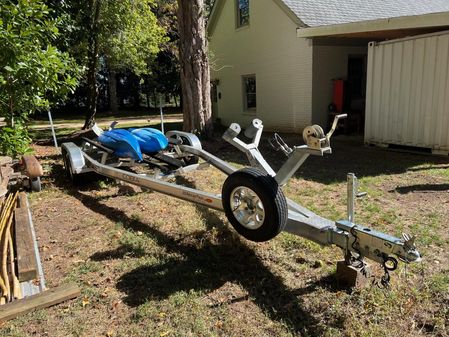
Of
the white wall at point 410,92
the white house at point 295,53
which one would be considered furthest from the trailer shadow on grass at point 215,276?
the white house at point 295,53

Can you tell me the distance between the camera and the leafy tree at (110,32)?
1307 centimetres

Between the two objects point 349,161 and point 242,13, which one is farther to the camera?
point 242,13

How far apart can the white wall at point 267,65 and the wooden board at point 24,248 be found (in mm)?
9820

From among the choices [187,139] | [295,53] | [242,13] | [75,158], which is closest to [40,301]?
[75,158]

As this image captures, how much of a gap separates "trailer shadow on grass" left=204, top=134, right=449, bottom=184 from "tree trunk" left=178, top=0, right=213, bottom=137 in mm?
753

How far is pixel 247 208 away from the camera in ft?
11.9

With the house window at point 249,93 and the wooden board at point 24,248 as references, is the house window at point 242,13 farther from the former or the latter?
the wooden board at point 24,248

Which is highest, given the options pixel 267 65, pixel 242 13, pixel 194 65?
pixel 242 13

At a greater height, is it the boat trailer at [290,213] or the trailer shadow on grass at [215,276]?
the boat trailer at [290,213]

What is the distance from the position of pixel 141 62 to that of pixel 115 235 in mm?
13987

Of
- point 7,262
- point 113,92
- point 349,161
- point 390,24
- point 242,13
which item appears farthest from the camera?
point 113,92

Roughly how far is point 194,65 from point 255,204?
7888 millimetres

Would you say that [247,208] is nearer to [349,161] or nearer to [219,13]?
[349,161]

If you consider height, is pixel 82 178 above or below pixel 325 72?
below
